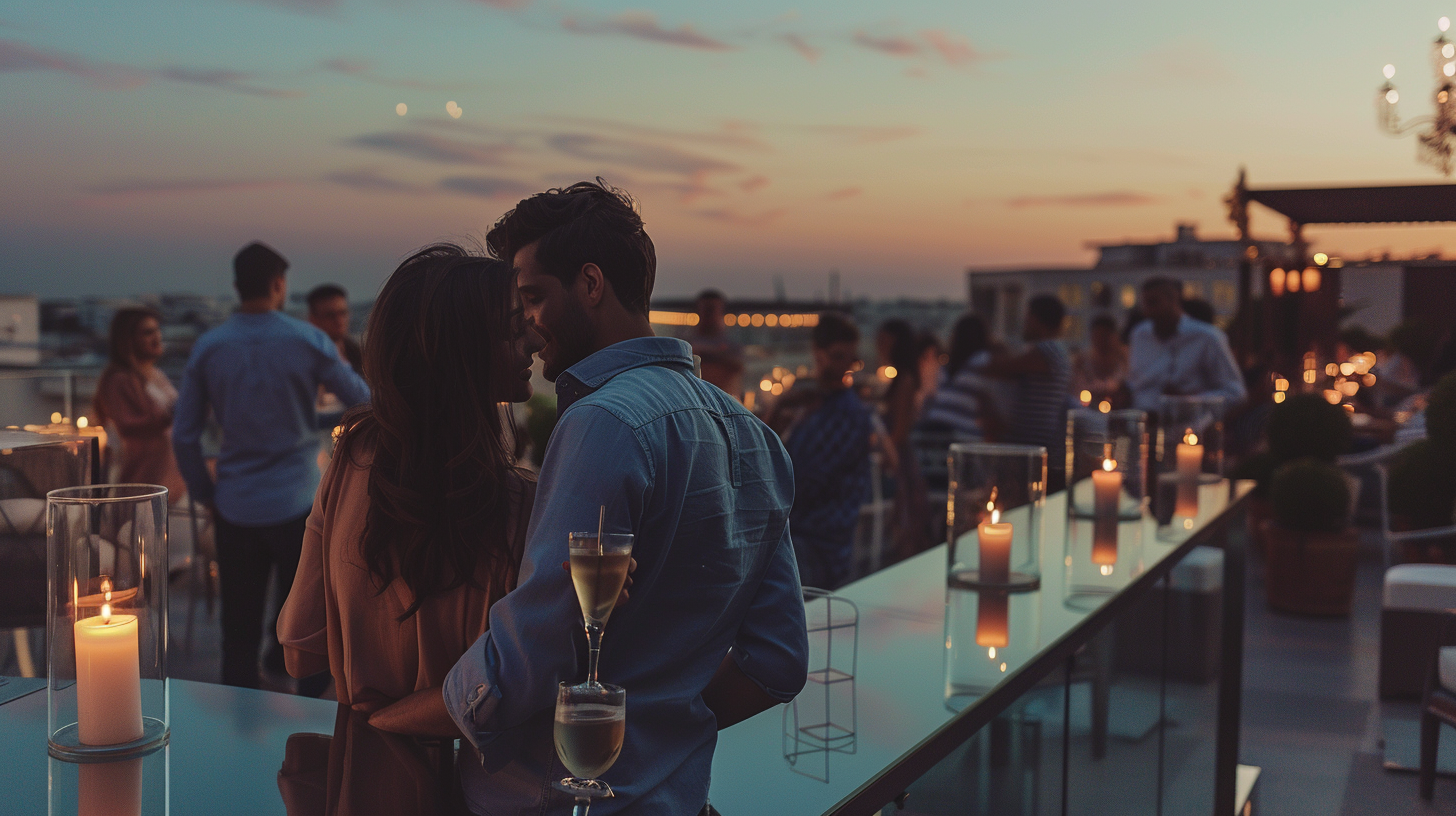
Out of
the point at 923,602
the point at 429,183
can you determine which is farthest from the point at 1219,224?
the point at 923,602

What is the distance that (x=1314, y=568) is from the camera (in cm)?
625

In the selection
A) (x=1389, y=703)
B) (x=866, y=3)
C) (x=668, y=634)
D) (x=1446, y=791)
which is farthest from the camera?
(x=866, y=3)

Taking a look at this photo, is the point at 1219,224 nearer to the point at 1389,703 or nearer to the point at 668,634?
the point at 1389,703

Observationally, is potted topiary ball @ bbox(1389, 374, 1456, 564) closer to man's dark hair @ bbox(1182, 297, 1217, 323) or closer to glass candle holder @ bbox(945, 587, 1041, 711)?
man's dark hair @ bbox(1182, 297, 1217, 323)

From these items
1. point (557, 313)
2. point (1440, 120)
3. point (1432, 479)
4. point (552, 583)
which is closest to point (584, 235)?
point (557, 313)

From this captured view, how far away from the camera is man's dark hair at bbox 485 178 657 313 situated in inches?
49.4

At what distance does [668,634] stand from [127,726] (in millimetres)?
657

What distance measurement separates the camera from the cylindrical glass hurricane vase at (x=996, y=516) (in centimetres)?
238

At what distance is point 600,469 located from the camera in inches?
41.4

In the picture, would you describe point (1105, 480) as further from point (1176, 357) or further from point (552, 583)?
point (1176, 357)

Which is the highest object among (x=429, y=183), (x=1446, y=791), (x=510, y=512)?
(x=429, y=183)

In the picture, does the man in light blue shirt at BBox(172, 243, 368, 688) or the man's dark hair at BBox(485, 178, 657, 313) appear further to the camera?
the man in light blue shirt at BBox(172, 243, 368, 688)

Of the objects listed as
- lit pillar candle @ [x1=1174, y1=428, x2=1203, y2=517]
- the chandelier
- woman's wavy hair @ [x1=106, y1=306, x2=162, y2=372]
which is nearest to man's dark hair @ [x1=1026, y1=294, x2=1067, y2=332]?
lit pillar candle @ [x1=1174, y1=428, x2=1203, y2=517]

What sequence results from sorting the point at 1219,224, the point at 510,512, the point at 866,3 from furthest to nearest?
the point at 1219,224 → the point at 866,3 → the point at 510,512
